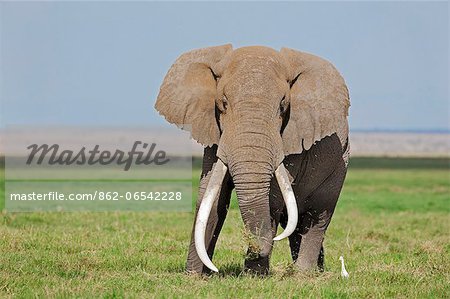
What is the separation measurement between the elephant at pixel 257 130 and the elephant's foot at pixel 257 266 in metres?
0.01

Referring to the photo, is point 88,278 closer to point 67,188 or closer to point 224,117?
point 224,117

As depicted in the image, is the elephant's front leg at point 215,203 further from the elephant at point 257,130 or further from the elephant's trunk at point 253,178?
the elephant's trunk at point 253,178

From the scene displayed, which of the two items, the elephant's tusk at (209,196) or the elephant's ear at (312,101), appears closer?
the elephant's tusk at (209,196)

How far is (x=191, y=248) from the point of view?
12.5 m

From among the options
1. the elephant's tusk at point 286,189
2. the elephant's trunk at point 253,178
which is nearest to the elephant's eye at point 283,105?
the elephant's trunk at point 253,178

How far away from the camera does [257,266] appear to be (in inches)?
472

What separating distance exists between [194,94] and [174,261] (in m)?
3.15

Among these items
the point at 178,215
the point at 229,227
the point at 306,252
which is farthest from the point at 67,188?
the point at 306,252

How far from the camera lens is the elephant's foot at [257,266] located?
1196cm

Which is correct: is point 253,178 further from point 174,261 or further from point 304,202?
point 174,261

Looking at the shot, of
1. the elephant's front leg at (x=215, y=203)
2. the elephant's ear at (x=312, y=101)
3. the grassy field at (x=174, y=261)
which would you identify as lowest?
the grassy field at (x=174, y=261)

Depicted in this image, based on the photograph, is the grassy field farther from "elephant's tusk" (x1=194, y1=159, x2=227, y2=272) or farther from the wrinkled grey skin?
"elephant's tusk" (x1=194, y1=159, x2=227, y2=272)

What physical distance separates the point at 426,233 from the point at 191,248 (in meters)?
9.78

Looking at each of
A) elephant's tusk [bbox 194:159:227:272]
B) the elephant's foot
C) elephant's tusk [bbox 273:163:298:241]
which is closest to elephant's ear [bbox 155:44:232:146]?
elephant's tusk [bbox 194:159:227:272]
